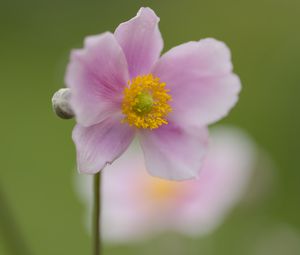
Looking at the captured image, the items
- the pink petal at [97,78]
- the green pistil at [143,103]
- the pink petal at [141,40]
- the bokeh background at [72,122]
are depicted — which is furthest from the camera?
the bokeh background at [72,122]

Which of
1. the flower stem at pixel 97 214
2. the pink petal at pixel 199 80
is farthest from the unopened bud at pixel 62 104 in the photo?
the pink petal at pixel 199 80

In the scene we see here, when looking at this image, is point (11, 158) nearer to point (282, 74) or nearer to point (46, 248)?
point (46, 248)

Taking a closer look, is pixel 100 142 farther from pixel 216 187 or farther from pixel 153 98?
pixel 216 187

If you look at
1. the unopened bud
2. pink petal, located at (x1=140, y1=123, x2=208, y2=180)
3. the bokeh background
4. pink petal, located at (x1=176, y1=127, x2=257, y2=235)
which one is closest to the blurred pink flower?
pink petal, located at (x1=176, y1=127, x2=257, y2=235)

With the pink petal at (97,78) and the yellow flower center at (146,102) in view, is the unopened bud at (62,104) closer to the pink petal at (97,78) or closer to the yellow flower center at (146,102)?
the pink petal at (97,78)

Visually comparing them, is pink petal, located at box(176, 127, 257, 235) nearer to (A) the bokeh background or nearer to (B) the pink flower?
(A) the bokeh background

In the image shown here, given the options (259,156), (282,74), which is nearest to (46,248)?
(259,156)
